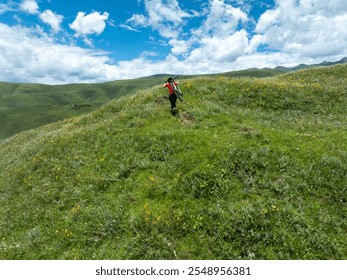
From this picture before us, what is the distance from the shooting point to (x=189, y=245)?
10430 mm

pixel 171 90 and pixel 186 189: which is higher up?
pixel 171 90

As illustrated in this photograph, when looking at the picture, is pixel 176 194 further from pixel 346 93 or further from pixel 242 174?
pixel 346 93

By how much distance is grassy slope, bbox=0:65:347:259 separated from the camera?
10484mm

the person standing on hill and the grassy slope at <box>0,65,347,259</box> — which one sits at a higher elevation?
the person standing on hill

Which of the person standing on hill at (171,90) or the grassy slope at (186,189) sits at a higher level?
the person standing on hill at (171,90)

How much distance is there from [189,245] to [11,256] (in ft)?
26.1

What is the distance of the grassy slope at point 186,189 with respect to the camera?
10.5 metres

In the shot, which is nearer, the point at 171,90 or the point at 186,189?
the point at 186,189

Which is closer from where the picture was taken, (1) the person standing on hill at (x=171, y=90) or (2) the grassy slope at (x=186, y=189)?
(2) the grassy slope at (x=186, y=189)

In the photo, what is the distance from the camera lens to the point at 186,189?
516 inches

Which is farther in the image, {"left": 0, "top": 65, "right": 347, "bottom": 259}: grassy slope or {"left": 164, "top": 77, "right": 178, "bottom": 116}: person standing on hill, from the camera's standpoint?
{"left": 164, "top": 77, "right": 178, "bottom": 116}: person standing on hill

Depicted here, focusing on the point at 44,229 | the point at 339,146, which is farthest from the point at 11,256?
the point at 339,146

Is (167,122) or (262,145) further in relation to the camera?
(167,122)
